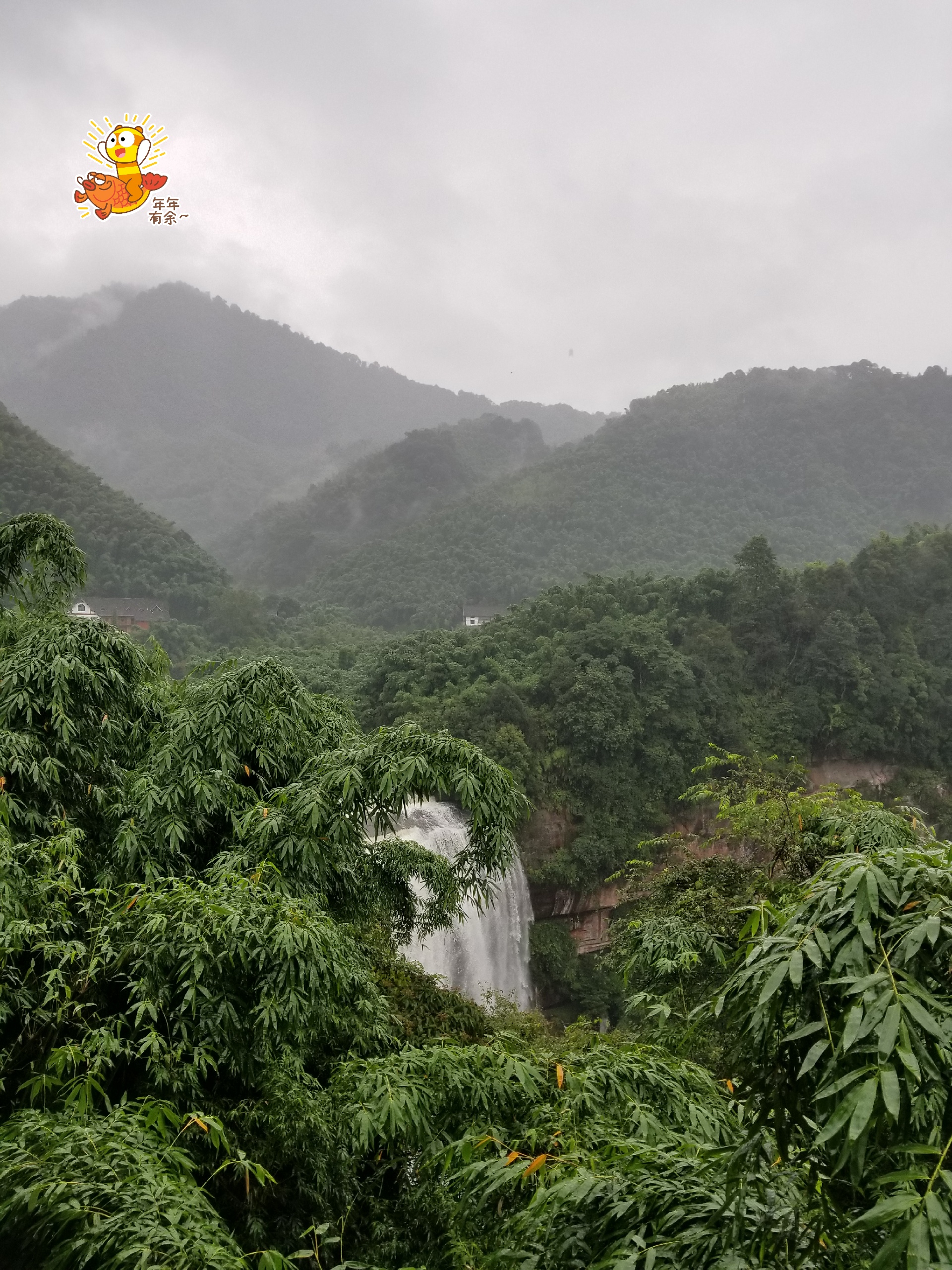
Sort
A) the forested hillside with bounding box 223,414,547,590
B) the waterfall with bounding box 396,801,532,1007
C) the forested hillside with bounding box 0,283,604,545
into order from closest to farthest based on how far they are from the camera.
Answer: the waterfall with bounding box 396,801,532,1007, the forested hillside with bounding box 223,414,547,590, the forested hillside with bounding box 0,283,604,545

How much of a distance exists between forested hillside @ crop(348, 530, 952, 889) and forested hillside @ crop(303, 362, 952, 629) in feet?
54.5

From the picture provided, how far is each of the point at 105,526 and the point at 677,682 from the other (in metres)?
24.8

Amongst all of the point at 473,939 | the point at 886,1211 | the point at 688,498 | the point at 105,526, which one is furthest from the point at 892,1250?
the point at 688,498

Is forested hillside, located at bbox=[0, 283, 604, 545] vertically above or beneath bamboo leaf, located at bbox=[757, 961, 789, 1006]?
above

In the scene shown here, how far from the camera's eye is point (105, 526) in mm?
34000

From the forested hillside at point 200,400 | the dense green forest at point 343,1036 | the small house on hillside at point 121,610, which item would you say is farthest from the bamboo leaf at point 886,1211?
the forested hillside at point 200,400

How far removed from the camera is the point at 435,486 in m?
54.8

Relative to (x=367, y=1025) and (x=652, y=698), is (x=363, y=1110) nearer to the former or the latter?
(x=367, y=1025)

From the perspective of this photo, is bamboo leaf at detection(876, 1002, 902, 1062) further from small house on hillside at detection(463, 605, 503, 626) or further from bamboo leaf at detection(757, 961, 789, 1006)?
small house on hillside at detection(463, 605, 503, 626)

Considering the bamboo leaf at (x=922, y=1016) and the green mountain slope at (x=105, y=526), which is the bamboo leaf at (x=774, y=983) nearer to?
the bamboo leaf at (x=922, y=1016)

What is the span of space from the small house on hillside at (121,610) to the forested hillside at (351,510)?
16.2m

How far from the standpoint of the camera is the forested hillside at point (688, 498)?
44.0m

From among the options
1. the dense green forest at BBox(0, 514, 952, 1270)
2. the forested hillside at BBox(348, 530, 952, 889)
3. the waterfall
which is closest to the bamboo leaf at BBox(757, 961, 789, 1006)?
the dense green forest at BBox(0, 514, 952, 1270)

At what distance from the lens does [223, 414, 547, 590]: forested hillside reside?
51.7 meters
